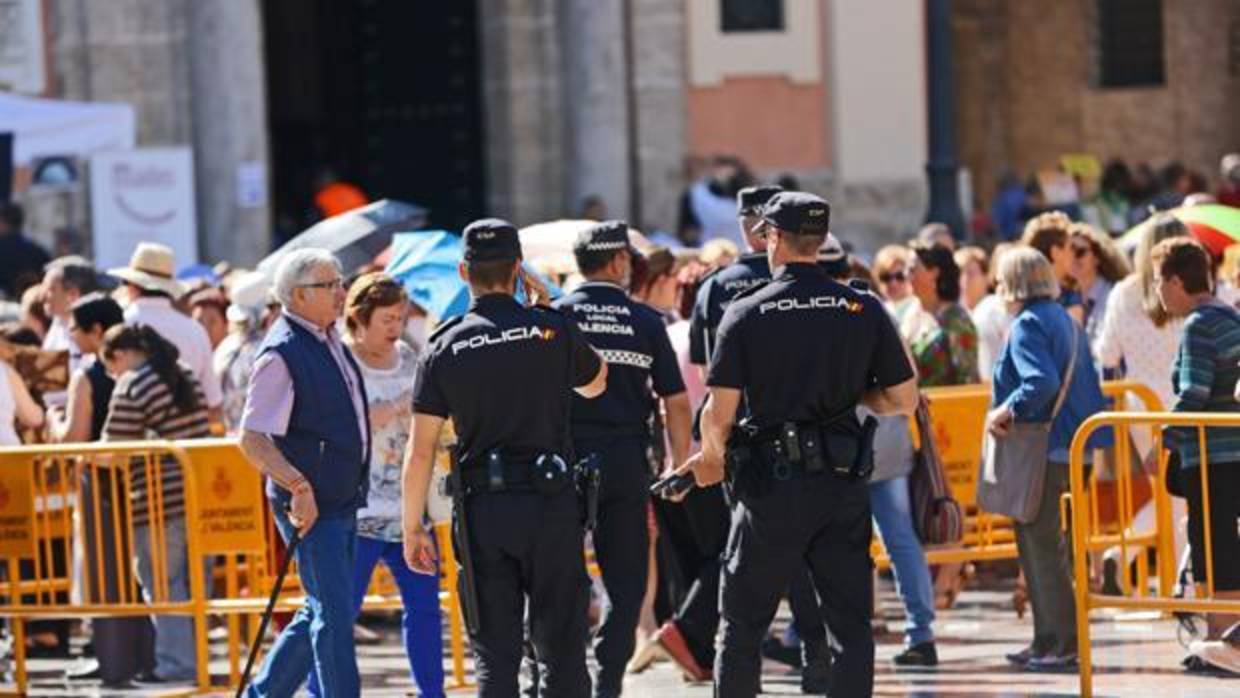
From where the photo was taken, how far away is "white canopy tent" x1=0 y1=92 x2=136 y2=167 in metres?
21.0

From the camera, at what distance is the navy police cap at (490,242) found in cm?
1085

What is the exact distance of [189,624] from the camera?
14602 millimetres

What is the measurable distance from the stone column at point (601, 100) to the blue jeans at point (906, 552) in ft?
40.0

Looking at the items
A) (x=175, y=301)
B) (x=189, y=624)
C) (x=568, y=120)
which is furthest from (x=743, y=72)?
(x=189, y=624)

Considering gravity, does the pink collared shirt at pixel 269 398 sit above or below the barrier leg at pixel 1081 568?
above

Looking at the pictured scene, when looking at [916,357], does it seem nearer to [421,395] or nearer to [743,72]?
[421,395]

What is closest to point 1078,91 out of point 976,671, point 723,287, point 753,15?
point 753,15

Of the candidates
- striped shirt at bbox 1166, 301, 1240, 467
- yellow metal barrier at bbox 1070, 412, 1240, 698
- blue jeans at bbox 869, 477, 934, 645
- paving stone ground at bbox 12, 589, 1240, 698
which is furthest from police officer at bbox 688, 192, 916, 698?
blue jeans at bbox 869, 477, 934, 645

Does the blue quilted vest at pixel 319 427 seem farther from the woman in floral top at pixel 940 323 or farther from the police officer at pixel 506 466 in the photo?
the woman in floral top at pixel 940 323

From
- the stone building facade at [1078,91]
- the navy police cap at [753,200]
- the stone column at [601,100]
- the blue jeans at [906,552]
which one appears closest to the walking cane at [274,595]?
the navy police cap at [753,200]

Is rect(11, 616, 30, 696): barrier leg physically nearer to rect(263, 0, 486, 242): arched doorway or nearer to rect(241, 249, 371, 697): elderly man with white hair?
rect(241, 249, 371, 697): elderly man with white hair

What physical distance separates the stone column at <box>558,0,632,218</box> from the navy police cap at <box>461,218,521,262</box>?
15271 millimetres

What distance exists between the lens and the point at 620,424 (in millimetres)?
12234

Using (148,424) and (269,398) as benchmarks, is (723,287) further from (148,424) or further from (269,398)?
(148,424)
